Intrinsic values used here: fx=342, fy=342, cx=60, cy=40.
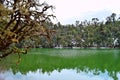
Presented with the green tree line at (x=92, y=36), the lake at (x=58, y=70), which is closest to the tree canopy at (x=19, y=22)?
the lake at (x=58, y=70)

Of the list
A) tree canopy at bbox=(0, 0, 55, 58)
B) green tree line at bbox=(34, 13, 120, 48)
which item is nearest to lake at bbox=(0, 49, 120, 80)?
tree canopy at bbox=(0, 0, 55, 58)

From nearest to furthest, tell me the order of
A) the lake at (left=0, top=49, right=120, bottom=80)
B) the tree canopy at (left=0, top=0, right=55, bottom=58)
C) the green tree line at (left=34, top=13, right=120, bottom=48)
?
the tree canopy at (left=0, top=0, right=55, bottom=58)
the lake at (left=0, top=49, right=120, bottom=80)
the green tree line at (left=34, top=13, right=120, bottom=48)

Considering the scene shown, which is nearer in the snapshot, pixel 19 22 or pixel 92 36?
pixel 19 22

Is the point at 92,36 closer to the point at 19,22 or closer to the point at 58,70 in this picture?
the point at 58,70

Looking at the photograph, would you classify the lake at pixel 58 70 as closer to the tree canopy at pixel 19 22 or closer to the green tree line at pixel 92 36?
the tree canopy at pixel 19 22

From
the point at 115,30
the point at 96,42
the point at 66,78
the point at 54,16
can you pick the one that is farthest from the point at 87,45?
the point at 54,16

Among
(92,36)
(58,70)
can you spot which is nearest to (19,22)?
(58,70)

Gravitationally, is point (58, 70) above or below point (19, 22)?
below

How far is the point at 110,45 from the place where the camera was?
5507 inches

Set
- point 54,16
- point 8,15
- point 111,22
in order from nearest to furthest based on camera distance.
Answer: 1. point 8,15
2. point 54,16
3. point 111,22

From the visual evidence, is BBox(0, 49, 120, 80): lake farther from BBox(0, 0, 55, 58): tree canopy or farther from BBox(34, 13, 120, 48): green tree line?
BBox(34, 13, 120, 48): green tree line

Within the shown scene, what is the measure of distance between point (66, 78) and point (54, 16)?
16315mm

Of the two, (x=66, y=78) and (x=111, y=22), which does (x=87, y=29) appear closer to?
(x=111, y=22)

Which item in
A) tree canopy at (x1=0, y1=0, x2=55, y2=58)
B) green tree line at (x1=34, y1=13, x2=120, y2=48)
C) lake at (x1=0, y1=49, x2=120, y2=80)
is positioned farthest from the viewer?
green tree line at (x1=34, y1=13, x2=120, y2=48)
